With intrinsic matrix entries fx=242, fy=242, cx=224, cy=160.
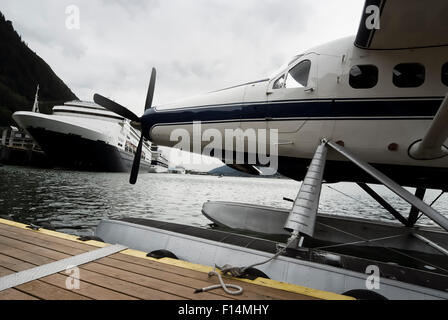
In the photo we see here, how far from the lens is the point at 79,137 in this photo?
34375 mm

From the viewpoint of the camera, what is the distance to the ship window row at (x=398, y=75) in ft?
14.9

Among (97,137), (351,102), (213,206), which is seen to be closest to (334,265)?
(351,102)

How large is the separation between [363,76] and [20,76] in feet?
464

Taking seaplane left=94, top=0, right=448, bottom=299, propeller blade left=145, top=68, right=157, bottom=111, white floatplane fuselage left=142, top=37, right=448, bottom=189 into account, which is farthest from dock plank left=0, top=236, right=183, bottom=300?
propeller blade left=145, top=68, right=157, bottom=111

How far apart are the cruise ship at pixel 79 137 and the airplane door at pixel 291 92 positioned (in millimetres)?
35586

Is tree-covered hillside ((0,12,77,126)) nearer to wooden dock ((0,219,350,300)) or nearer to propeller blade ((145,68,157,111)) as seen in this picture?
propeller blade ((145,68,157,111))

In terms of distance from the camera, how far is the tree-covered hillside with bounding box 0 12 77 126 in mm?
91188

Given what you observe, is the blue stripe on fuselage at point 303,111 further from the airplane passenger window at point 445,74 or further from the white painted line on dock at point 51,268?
the white painted line on dock at point 51,268

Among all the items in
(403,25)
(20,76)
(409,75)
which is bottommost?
(409,75)

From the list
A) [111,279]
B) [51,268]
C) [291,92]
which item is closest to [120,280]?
[111,279]

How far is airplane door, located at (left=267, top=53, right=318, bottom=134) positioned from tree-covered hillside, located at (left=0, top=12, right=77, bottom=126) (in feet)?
364

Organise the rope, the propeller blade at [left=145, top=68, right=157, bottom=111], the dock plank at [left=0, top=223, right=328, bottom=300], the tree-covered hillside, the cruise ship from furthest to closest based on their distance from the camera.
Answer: the tree-covered hillside → the cruise ship → the propeller blade at [left=145, top=68, right=157, bottom=111] → the rope → the dock plank at [left=0, top=223, right=328, bottom=300]

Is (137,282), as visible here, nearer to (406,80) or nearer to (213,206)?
(406,80)

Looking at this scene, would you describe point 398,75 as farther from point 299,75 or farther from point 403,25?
point 299,75
